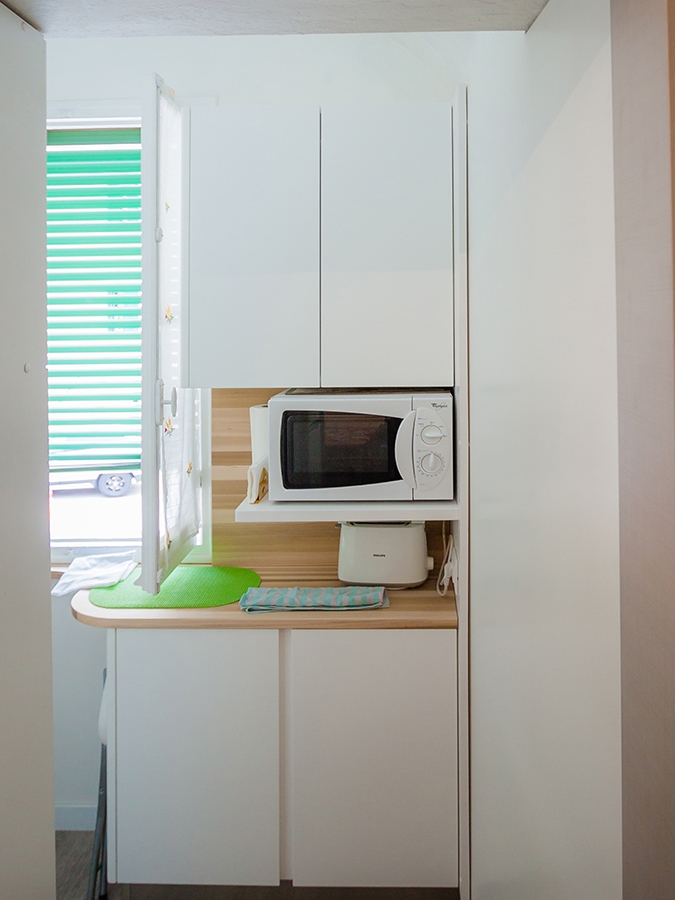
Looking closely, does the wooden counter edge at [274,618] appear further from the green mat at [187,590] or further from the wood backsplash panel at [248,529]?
the wood backsplash panel at [248,529]

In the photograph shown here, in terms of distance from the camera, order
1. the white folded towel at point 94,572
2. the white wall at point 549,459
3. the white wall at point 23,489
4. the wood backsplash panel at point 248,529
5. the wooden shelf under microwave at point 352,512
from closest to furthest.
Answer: the white wall at point 549,459, the white wall at point 23,489, the wooden shelf under microwave at point 352,512, the white folded towel at point 94,572, the wood backsplash panel at point 248,529

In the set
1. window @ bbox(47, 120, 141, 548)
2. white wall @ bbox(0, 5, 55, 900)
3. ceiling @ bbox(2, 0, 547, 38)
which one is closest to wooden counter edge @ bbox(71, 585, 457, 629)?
window @ bbox(47, 120, 141, 548)

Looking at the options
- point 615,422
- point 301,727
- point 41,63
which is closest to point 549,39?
point 615,422

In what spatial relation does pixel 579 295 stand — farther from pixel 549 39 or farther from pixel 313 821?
pixel 313 821

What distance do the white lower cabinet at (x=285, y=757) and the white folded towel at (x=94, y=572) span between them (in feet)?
1.00

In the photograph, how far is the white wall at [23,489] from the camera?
0.86 meters

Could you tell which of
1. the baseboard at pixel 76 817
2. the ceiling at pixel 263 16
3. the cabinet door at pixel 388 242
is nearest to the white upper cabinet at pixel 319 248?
the cabinet door at pixel 388 242

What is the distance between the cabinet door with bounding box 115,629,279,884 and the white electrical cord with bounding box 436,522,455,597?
0.49m

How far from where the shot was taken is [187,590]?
201 cm

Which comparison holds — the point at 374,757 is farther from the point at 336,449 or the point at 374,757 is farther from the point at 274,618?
the point at 336,449

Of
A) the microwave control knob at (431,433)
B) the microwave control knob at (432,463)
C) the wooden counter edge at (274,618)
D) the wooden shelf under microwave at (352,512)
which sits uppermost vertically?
the microwave control knob at (431,433)

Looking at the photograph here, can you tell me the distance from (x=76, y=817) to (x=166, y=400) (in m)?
1.50

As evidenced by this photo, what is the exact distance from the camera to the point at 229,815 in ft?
5.98

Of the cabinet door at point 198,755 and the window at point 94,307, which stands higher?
the window at point 94,307
